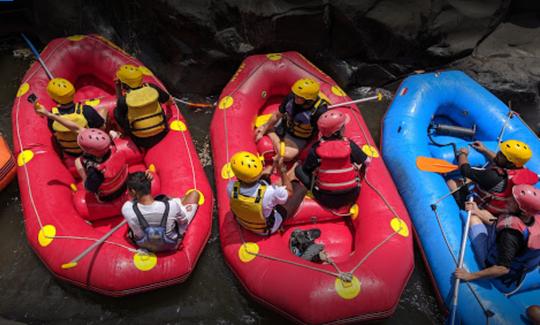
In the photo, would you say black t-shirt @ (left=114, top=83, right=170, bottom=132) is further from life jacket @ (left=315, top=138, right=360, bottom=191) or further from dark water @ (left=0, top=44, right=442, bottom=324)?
life jacket @ (left=315, top=138, right=360, bottom=191)

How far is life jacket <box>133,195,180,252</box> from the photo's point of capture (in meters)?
2.98

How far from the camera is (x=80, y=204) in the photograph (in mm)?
3605

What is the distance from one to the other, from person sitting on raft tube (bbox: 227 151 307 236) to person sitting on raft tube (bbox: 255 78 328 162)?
735mm

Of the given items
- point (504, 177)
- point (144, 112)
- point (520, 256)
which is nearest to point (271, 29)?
point (144, 112)

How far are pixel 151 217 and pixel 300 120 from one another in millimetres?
1790

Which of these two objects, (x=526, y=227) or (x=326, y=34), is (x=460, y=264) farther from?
(x=326, y=34)

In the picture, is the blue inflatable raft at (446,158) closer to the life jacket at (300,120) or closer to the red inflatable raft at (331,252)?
the red inflatable raft at (331,252)

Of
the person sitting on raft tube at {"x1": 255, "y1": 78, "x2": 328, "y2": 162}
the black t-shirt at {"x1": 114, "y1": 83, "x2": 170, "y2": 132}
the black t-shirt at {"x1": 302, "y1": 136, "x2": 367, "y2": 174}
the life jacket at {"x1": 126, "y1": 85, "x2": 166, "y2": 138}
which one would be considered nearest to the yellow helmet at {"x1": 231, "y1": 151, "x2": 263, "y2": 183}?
the black t-shirt at {"x1": 302, "y1": 136, "x2": 367, "y2": 174}

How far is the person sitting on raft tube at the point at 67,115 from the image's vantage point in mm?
3707

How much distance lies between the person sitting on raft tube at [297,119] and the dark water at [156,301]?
126 centimetres

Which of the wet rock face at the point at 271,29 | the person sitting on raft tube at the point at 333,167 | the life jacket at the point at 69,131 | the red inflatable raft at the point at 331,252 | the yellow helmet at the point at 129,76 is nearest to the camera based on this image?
the red inflatable raft at the point at 331,252

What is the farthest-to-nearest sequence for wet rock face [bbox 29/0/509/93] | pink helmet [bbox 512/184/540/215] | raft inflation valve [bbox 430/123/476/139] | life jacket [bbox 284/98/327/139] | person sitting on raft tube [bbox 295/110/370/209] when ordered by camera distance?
wet rock face [bbox 29/0/509/93] → raft inflation valve [bbox 430/123/476/139] → life jacket [bbox 284/98/327/139] → person sitting on raft tube [bbox 295/110/370/209] → pink helmet [bbox 512/184/540/215]

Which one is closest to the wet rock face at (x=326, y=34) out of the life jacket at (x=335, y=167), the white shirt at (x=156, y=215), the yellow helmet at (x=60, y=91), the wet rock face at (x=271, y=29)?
the wet rock face at (x=271, y=29)

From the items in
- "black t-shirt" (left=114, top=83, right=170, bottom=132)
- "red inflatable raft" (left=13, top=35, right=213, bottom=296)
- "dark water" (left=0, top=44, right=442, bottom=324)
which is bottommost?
"dark water" (left=0, top=44, right=442, bottom=324)
